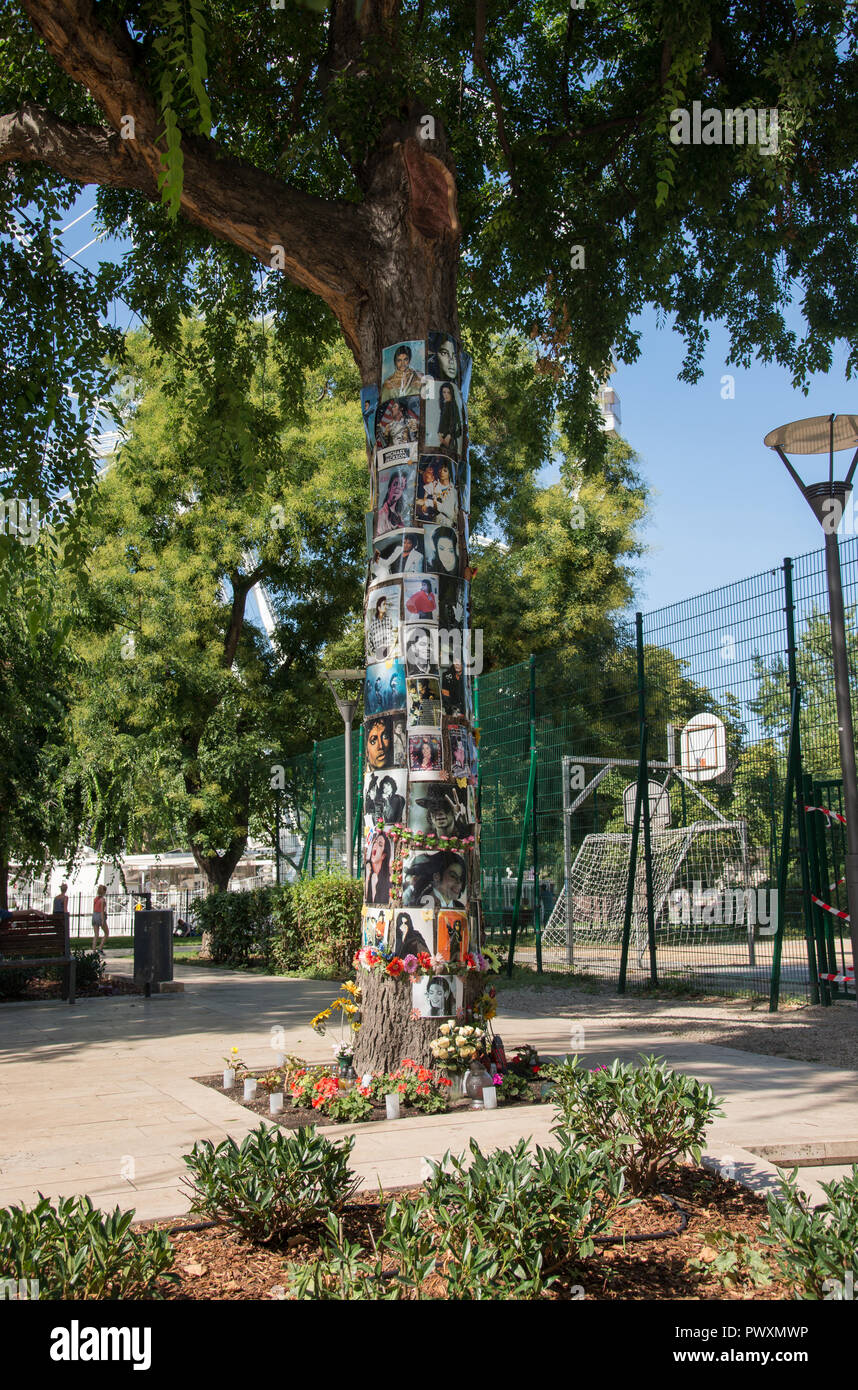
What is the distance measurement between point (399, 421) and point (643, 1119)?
14.7ft

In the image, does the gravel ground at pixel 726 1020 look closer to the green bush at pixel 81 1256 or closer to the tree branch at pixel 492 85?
the green bush at pixel 81 1256

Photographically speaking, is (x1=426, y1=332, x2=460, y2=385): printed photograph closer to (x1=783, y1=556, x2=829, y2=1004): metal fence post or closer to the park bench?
(x1=783, y1=556, x2=829, y2=1004): metal fence post

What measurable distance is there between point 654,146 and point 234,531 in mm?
15549

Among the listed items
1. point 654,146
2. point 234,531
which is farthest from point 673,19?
point 234,531

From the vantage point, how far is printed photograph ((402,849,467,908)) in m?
6.29

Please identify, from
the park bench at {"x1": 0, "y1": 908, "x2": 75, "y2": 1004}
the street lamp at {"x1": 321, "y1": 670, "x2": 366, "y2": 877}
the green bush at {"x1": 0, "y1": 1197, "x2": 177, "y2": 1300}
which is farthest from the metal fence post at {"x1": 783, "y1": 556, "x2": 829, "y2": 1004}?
the green bush at {"x1": 0, "y1": 1197, "x2": 177, "y2": 1300}

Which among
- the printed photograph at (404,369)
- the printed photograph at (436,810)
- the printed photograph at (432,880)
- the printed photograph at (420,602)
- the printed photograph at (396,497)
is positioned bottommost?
the printed photograph at (432,880)

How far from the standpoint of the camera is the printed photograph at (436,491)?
6.66 metres

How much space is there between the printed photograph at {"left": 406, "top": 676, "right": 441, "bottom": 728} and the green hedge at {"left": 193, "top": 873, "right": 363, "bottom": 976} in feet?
29.7

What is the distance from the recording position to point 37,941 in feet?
38.8

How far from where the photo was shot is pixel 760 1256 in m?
3.09

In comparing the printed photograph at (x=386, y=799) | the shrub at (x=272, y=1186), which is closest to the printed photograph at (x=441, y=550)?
the printed photograph at (x=386, y=799)

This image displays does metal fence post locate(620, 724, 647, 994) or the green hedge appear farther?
the green hedge

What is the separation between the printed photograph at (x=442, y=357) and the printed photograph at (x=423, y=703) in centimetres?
197
